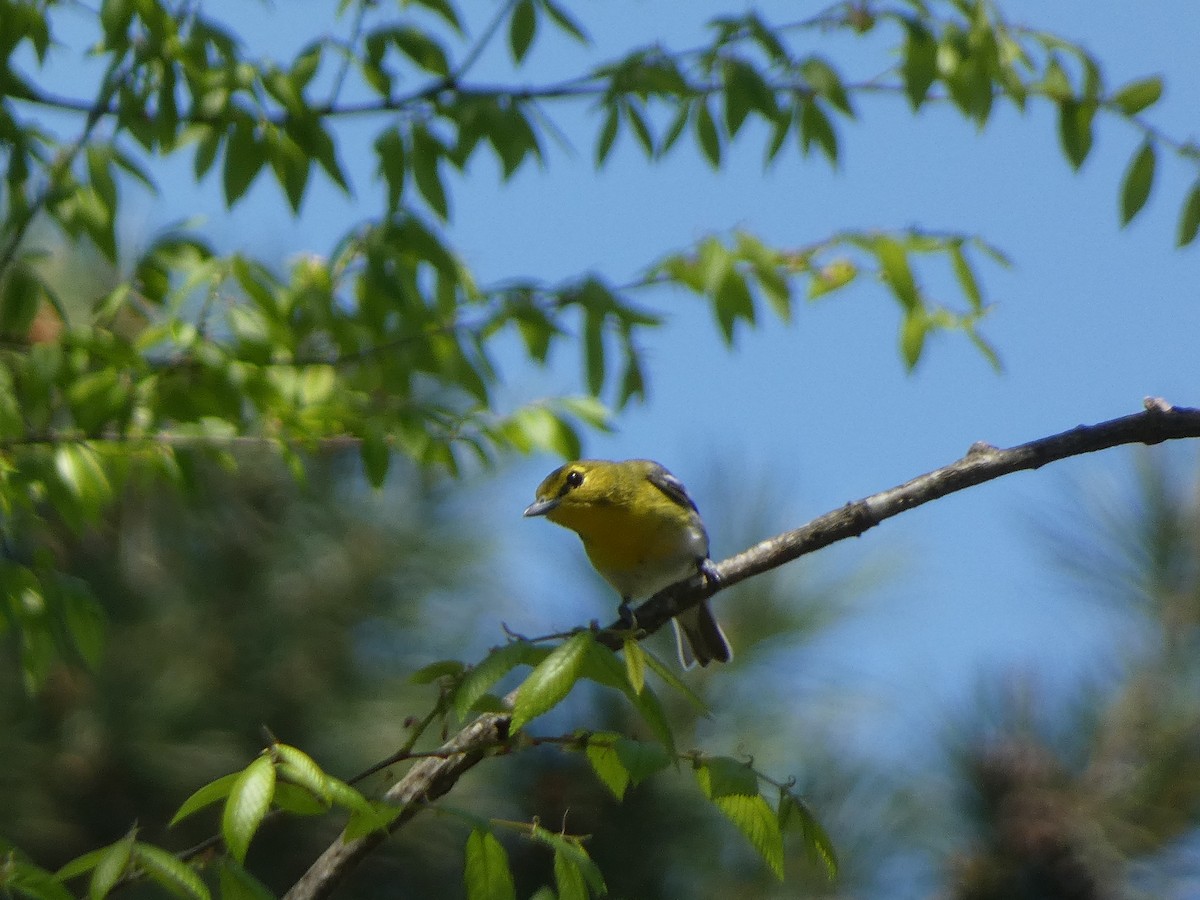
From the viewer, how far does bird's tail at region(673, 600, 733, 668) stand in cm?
481

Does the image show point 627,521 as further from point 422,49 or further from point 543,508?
point 422,49

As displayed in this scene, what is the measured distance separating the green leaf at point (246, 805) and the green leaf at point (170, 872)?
65 millimetres

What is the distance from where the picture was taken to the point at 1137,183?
3.41 m

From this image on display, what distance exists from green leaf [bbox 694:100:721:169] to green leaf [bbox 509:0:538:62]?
1.50ft

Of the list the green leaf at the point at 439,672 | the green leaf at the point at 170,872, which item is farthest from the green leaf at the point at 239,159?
the green leaf at the point at 170,872

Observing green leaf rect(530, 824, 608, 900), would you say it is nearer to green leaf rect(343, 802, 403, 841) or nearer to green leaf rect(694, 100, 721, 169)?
green leaf rect(343, 802, 403, 841)

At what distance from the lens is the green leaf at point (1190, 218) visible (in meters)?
3.33

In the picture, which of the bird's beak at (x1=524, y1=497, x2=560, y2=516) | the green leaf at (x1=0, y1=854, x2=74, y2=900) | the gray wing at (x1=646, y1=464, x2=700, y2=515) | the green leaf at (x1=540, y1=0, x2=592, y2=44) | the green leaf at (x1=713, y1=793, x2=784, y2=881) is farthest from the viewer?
the gray wing at (x1=646, y1=464, x2=700, y2=515)

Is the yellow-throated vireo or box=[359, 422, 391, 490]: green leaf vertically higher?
box=[359, 422, 391, 490]: green leaf

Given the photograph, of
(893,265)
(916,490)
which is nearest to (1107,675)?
(893,265)

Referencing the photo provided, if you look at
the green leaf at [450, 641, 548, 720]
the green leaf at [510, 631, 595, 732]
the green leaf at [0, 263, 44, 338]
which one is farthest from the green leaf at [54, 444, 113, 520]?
the green leaf at [510, 631, 595, 732]

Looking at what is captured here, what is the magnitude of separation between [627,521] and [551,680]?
262cm

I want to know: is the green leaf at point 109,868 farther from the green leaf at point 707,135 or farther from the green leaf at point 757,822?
the green leaf at point 707,135

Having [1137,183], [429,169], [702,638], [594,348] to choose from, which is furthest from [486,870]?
[702,638]
